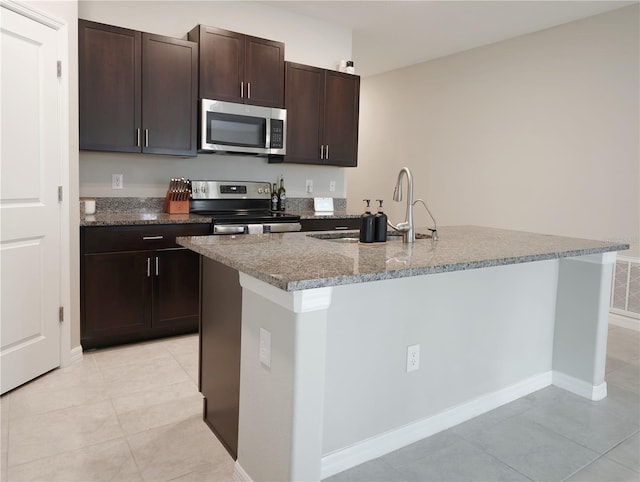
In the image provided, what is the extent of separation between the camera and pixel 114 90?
3.38 m

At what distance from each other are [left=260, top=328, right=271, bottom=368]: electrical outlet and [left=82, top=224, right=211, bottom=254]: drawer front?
195 centimetres

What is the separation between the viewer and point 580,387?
2770 millimetres

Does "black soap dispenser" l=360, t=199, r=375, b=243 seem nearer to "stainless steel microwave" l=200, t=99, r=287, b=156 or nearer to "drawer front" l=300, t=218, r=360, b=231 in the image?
"drawer front" l=300, t=218, r=360, b=231

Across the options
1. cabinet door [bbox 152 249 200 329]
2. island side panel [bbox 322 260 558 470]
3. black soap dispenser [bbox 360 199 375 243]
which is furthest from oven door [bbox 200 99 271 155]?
island side panel [bbox 322 260 558 470]

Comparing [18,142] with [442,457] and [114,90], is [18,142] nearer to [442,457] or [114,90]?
[114,90]

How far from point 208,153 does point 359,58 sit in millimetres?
2826

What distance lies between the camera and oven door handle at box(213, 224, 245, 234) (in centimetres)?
355

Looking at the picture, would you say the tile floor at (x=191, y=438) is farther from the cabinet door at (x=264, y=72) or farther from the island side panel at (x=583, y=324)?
the cabinet door at (x=264, y=72)

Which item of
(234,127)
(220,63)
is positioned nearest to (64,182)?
(234,127)

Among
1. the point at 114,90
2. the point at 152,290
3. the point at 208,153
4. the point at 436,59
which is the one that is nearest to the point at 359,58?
the point at 436,59

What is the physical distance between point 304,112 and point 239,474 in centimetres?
327

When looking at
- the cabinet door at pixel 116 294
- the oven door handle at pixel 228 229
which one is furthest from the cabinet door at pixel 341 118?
the cabinet door at pixel 116 294

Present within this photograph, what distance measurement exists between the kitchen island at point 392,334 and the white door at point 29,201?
3.99 feet

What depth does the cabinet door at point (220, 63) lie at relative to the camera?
3.72m
